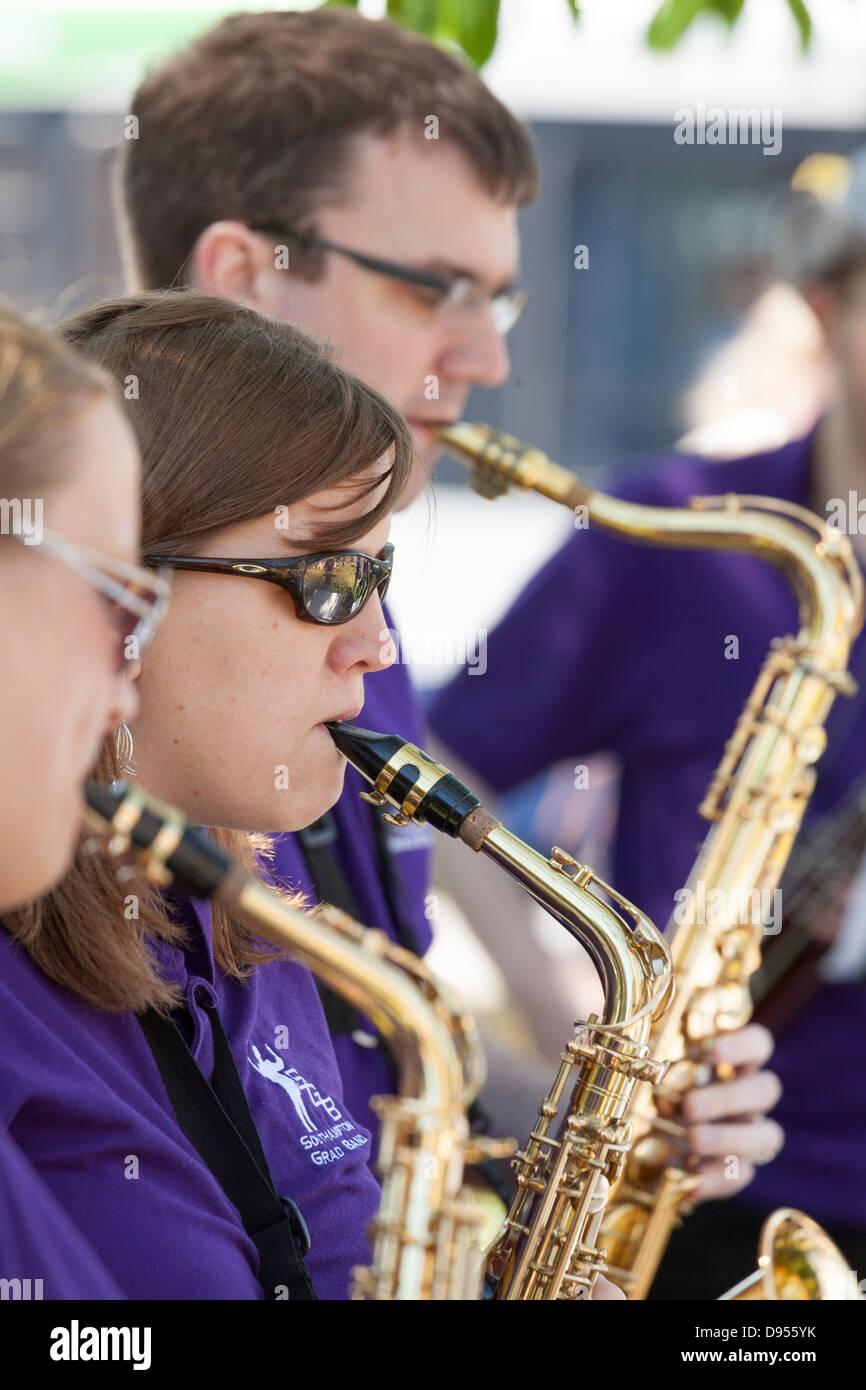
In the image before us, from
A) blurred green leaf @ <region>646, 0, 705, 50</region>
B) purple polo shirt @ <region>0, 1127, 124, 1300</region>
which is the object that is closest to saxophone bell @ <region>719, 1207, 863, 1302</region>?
purple polo shirt @ <region>0, 1127, 124, 1300</region>

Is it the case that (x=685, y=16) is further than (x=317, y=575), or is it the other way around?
(x=685, y=16)

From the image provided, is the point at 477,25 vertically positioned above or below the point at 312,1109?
above

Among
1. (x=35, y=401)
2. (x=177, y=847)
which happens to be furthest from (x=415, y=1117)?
(x=35, y=401)

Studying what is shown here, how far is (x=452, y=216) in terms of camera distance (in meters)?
2.71

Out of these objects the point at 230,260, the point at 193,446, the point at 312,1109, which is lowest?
the point at 312,1109

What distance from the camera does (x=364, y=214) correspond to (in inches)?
104

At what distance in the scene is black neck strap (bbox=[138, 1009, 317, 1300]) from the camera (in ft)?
5.36

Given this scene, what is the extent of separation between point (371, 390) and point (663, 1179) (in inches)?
56.7

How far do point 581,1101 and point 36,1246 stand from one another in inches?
38.6

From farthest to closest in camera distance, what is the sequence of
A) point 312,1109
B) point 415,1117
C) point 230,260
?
point 230,260 < point 312,1109 < point 415,1117

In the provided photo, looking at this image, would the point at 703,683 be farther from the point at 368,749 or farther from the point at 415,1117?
the point at 415,1117

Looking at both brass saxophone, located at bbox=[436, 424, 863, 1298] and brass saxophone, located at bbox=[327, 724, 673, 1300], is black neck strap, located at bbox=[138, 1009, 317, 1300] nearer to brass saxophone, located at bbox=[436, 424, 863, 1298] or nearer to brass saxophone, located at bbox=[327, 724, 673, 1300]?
brass saxophone, located at bbox=[327, 724, 673, 1300]
